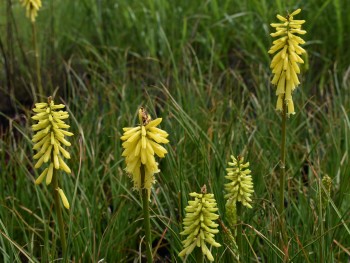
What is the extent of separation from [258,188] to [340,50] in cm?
261

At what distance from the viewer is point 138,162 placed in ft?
7.75

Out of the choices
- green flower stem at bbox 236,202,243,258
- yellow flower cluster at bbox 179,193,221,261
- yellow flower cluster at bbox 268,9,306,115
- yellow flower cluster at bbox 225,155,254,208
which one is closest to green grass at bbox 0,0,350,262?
green flower stem at bbox 236,202,243,258

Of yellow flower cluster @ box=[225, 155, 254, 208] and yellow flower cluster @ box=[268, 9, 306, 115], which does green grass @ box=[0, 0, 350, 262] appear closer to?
yellow flower cluster @ box=[225, 155, 254, 208]

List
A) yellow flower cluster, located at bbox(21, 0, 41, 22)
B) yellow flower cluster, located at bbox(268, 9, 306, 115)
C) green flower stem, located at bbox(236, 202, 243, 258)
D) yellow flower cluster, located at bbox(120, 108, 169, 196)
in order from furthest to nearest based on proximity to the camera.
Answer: yellow flower cluster, located at bbox(21, 0, 41, 22) → green flower stem, located at bbox(236, 202, 243, 258) → yellow flower cluster, located at bbox(268, 9, 306, 115) → yellow flower cluster, located at bbox(120, 108, 169, 196)

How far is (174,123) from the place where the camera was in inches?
172

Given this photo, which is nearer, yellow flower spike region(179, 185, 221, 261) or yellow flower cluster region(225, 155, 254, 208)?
yellow flower spike region(179, 185, 221, 261)

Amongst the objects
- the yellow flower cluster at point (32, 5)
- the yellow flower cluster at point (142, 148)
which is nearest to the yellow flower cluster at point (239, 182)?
the yellow flower cluster at point (142, 148)

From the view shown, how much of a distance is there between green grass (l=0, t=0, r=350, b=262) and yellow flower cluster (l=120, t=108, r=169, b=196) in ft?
1.88

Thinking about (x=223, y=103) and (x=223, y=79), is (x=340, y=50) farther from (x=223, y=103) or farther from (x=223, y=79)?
(x=223, y=103)

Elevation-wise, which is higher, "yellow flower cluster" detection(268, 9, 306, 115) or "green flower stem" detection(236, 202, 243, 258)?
"yellow flower cluster" detection(268, 9, 306, 115)

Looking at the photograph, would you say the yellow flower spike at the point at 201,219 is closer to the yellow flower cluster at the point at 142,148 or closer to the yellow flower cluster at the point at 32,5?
the yellow flower cluster at the point at 142,148

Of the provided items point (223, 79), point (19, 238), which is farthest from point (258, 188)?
point (223, 79)

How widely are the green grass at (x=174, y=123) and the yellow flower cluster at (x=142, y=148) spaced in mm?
573

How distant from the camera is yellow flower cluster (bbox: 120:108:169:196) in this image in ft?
7.57
